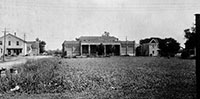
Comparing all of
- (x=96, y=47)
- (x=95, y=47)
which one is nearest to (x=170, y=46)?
(x=96, y=47)

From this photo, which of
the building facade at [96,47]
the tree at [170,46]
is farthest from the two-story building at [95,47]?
the tree at [170,46]

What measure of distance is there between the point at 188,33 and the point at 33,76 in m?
54.3

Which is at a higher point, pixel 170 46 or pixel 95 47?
pixel 170 46

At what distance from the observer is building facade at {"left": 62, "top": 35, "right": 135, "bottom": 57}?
7244 centimetres

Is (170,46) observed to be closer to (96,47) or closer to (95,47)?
(96,47)

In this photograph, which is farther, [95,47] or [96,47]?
[95,47]

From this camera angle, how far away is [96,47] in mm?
71375

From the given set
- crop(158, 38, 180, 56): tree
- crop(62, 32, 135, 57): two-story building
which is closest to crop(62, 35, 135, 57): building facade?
crop(62, 32, 135, 57): two-story building

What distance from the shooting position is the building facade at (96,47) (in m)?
72.4

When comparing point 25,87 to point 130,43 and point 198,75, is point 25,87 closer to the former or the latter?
point 198,75

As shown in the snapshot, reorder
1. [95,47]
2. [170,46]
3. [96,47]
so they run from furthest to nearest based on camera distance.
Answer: [95,47] → [96,47] → [170,46]

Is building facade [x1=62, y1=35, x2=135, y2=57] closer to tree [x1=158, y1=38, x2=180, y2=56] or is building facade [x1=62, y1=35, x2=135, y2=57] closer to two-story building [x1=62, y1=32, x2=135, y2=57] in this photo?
two-story building [x1=62, y1=32, x2=135, y2=57]

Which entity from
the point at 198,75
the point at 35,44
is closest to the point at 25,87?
the point at 198,75

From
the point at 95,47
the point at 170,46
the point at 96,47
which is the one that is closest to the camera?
the point at 170,46
